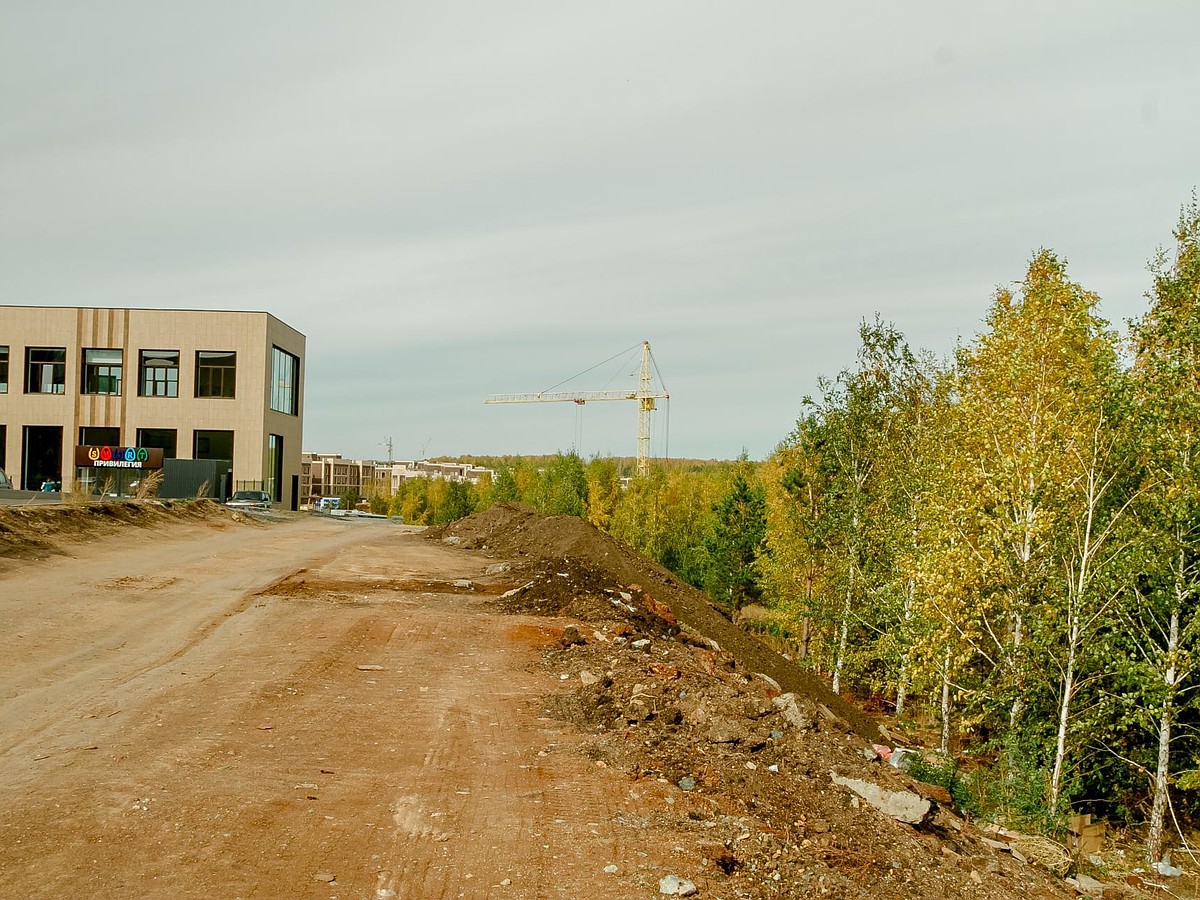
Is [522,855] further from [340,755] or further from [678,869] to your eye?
[340,755]

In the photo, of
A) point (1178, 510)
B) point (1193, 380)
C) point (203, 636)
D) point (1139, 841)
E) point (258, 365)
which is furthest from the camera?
point (258, 365)

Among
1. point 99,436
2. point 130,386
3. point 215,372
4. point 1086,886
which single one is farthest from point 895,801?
point 99,436

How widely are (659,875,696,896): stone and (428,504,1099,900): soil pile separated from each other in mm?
108

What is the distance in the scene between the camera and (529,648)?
42.3 feet

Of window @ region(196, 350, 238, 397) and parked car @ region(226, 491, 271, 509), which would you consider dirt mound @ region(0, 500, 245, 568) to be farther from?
window @ region(196, 350, 238, 397)

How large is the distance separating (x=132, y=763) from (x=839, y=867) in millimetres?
5387

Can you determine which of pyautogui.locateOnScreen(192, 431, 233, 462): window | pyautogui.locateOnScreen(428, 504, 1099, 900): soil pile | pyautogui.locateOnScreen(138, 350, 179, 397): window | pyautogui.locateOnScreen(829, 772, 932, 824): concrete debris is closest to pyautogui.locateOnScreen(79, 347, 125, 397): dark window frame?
pyautogui.locateOnScreen(138, 350, 179, 397): window

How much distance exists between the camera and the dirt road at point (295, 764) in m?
5.47

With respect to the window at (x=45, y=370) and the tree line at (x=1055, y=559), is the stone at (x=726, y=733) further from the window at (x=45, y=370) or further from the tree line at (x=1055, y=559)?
the window at (x=45, y=370)

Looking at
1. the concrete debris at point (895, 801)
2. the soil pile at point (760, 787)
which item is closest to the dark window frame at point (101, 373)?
the soil pile at point (760, 787)

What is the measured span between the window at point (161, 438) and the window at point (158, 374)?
7.37ft

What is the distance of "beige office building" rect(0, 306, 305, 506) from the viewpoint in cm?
5656

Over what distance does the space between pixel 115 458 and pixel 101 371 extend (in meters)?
7.66

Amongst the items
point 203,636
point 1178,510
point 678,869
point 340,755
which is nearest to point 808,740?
point 678,869
